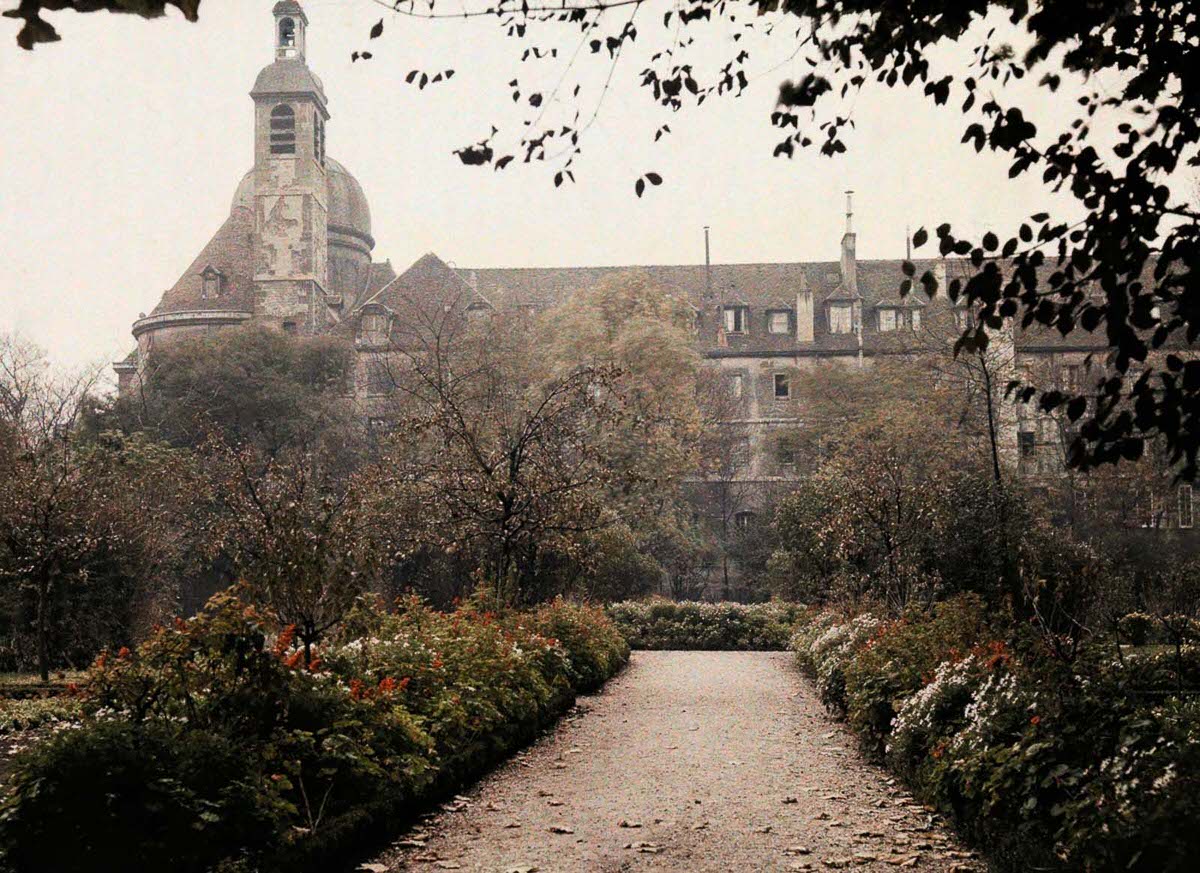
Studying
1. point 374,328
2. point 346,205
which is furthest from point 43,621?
point 346,205

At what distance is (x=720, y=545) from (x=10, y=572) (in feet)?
111

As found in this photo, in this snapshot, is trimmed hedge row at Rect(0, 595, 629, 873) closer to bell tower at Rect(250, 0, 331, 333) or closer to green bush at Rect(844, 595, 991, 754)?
green bush at Rect(844, 595, 991, 754)

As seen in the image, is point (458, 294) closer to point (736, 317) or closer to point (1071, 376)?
point (736, 317)

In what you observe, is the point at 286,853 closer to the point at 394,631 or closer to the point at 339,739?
the point at 339,739

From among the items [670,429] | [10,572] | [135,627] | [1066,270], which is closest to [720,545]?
[670,429]

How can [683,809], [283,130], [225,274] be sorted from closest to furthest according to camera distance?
[683,809] < [225,274] < [283,130]

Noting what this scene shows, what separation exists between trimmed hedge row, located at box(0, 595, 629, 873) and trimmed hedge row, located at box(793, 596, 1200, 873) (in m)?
3.27

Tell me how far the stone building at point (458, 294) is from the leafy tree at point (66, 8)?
50.0m

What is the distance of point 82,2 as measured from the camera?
2.90 m

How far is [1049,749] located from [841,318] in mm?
55914

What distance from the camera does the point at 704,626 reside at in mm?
33719

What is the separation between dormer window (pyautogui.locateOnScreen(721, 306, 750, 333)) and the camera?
62.5 meters


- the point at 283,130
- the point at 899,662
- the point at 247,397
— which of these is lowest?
the point at 899,662

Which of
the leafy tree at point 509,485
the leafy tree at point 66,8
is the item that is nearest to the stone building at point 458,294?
the leafy tree at point 509,485
